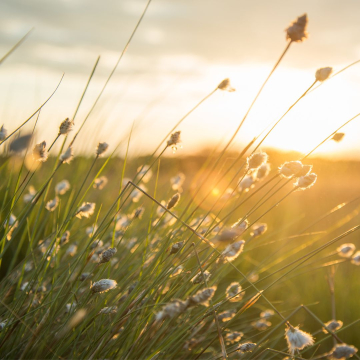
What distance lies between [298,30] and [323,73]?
0.55 feet

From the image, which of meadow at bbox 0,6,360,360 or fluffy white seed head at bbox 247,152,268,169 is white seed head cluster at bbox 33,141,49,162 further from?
fluffy white seed head at bbox 247,152,268,169

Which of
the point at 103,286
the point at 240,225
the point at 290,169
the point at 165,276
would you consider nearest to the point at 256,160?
the point at 290,169

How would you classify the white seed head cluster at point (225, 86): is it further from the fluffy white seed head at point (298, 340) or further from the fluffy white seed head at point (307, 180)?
the fluffy white seed head at point (298, 340)

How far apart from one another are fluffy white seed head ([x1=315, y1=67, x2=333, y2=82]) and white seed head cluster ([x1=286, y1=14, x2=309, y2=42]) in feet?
0.43

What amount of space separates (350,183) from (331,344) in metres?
2.19

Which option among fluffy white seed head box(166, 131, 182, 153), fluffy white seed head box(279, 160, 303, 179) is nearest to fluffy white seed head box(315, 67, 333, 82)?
fluffy white seed head box(279, 160, 303, 179)

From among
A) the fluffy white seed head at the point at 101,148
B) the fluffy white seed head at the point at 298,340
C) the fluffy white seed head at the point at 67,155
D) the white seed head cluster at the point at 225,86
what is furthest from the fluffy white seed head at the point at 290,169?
the fluffy white seed head at the point at 67,155

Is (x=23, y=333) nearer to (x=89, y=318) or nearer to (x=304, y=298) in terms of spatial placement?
(x=89, y=318)

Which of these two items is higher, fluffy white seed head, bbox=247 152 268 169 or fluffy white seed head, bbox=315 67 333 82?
fluffy white seed head, bbox=315 67 333 82

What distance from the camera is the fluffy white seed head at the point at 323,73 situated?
4.08 ft

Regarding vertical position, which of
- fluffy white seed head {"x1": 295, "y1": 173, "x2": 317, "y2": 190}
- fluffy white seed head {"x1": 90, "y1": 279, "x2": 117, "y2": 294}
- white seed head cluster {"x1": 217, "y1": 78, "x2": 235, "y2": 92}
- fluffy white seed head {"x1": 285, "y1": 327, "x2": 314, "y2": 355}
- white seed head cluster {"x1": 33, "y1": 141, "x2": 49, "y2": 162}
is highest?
white seed head cluster {"x1": 217, "y1": 78, "x2": 235, "y2": 92}

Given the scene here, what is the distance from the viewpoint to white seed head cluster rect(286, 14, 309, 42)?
117 centimetres

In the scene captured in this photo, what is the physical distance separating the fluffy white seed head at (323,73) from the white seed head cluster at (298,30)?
130 millimetres

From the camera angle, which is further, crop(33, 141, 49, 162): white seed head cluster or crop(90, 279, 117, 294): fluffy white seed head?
crop(33, 141, 49, 162): white seed head cluster
